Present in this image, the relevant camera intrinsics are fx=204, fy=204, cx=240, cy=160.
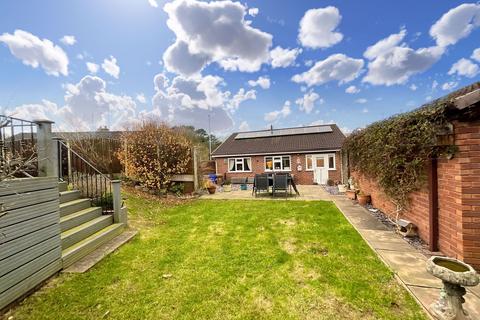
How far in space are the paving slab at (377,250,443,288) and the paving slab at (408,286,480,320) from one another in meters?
0.13

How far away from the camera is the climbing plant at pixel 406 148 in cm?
336

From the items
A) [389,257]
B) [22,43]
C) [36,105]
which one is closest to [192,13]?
[22,43]

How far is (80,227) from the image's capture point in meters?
4.19

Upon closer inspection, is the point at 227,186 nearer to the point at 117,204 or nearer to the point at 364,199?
the point at 364,199

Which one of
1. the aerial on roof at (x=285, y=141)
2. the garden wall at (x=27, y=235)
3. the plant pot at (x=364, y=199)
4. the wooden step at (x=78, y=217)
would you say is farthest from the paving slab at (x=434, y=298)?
the aerial on roof at (x=285, y=141)

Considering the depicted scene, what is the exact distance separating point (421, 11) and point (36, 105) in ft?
47.4

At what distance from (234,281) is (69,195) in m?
4.38

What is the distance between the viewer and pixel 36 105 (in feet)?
21.2

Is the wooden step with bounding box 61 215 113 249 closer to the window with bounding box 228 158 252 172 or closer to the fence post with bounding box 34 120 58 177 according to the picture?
the fence post with bounding box 34 120 58 177

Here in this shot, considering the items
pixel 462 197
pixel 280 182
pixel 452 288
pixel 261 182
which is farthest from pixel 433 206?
pixel 261 182

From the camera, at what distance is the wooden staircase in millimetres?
3674

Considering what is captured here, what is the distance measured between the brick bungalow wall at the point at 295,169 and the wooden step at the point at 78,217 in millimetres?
12683

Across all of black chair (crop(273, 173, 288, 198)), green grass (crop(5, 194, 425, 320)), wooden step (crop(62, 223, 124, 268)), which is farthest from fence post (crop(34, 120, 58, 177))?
black chair (crop(273, 173, 288, 198))

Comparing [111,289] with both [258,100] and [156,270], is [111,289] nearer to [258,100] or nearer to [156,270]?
[156,270]
